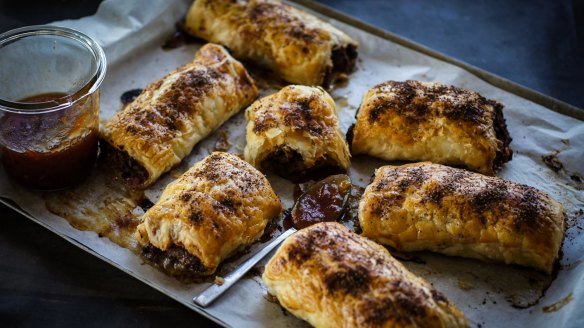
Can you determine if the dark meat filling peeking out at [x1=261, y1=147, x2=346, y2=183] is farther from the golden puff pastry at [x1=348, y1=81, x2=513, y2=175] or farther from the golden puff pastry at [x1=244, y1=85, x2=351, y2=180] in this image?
the golden puff pastry at [x1=348, y1=81, x2=513, y2=175]

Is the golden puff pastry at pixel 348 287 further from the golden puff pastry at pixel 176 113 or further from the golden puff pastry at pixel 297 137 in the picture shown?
the golden puff pastry at pixel 176 113

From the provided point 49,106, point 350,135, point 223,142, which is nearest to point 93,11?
point 223,142

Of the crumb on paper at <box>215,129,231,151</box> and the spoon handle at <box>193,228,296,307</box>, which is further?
the crumb on paper at <box>215,129,231,151</box>

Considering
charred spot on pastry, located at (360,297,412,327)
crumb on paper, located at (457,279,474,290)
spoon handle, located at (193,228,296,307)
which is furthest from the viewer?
crumb on paper, located at (457,279,474,290)

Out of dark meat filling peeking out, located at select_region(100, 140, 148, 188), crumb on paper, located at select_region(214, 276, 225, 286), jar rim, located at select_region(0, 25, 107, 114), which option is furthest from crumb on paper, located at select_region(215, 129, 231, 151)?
crumb on paper, located at select_region(214, 276, 225, 286)

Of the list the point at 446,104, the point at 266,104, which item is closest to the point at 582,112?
the point at 446,104

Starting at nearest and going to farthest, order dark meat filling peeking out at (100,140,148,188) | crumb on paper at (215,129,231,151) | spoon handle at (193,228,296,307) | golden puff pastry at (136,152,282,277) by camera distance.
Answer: spoon handle at (193,228,296,307) → golden puff pastry at (136,152,282,277) → dark meat filling peeking out at (100,140,148,188) → crumb on paper at (215,129,231,151)

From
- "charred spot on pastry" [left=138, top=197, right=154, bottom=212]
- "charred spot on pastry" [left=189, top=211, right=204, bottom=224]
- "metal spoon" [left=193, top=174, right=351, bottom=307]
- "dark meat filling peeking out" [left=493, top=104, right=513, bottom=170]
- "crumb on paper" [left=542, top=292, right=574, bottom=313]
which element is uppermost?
"dark meat filling peeking out" [left=493, top=104, right=513, bottom=170]

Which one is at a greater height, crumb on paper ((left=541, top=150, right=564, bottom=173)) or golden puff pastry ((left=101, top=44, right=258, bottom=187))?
crumb on paper ((left=541, top=150, right=564, bottom=173))
